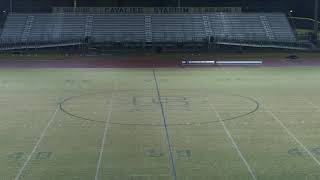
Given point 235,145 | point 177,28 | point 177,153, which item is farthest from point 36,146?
point 177,28

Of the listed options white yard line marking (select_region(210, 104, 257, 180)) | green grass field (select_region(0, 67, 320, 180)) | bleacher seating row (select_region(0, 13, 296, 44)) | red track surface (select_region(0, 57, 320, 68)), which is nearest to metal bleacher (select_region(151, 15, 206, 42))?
bleacher seating row (select_region(0, 13, 296, 44))

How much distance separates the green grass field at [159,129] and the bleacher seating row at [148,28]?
17012mm

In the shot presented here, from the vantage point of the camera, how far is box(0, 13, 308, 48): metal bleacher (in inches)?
1449

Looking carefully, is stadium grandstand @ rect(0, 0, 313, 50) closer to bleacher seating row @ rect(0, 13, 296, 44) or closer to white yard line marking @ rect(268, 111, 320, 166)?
bleacher seating row @ rect(0, 13, 296, 44)

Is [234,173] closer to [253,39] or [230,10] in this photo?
[253,39]

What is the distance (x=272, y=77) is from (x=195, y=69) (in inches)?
160

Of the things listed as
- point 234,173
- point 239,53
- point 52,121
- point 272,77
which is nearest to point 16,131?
point 52,121

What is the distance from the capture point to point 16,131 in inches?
455

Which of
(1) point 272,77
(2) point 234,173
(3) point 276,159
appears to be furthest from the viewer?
(1) point 272,77

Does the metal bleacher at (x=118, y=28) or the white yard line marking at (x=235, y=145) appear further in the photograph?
the metal bleacher at (x=118, y=28)

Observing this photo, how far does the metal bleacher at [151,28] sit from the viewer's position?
3681 centimetres

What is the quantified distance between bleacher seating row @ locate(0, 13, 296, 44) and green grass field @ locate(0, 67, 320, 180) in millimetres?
17012

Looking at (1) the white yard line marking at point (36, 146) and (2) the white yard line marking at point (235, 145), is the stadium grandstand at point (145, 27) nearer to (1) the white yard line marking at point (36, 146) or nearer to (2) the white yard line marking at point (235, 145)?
(2) the white yard line marking at point (235, 145)

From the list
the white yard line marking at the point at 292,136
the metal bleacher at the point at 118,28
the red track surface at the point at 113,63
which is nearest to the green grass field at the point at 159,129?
the white yard line marking at the point at 292,136
